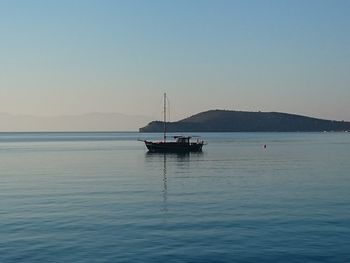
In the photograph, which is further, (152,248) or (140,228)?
(140,228)

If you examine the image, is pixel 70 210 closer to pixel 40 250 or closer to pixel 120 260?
pixel 40 250

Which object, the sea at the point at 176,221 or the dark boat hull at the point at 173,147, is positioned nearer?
the sea at the point at 176,221

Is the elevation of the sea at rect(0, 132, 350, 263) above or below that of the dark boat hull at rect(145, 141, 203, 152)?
below

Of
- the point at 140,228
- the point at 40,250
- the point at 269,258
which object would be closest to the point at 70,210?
the point at 140,228

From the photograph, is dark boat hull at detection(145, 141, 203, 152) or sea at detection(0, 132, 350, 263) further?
dark boat hull at detection(145, 141, 203, 152)

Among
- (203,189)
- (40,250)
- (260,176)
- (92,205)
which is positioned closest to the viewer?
(40,250)

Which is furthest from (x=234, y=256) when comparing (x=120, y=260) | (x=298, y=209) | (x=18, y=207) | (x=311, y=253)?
(x=18, y=207)

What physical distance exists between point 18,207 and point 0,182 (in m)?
22.5

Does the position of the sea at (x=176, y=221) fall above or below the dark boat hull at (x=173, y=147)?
below

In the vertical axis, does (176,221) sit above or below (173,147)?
below

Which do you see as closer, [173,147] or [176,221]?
[176,221]

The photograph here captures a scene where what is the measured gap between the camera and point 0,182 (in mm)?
60344

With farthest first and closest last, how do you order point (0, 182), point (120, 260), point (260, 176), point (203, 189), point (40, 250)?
point (260, 176) → point (0, 182) → point (203, 189) → point (40, 250) → point (120, 260)

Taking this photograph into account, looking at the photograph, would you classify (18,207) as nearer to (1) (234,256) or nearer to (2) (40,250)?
(2) (40,250)
